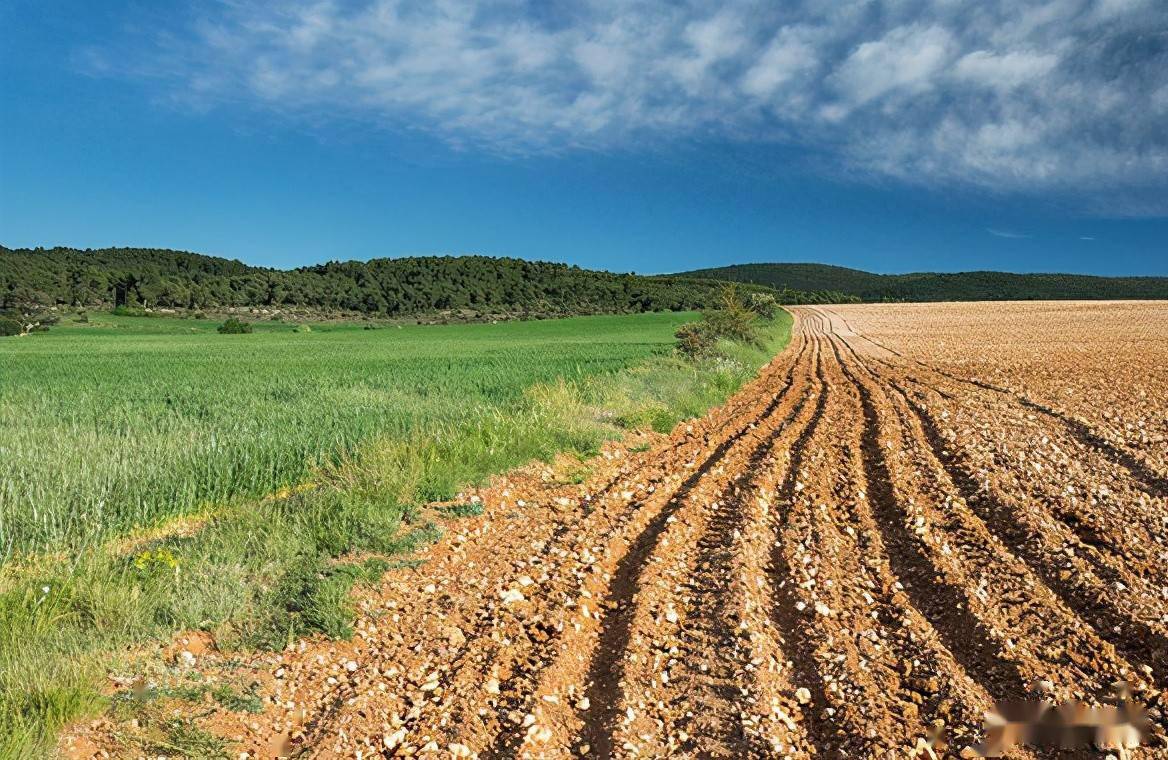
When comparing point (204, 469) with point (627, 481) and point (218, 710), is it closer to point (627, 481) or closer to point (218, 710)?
point (218, 710)

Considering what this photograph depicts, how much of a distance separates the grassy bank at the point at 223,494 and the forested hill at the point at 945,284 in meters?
128

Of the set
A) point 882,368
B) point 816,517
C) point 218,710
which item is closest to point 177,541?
point 218,710

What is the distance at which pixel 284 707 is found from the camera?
4297 millimetres

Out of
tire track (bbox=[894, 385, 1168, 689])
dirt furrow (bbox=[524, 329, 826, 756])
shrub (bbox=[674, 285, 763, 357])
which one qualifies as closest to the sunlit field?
dirt furrow (bbox=[524, 329, 826, 756])

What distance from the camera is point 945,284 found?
155125 mm

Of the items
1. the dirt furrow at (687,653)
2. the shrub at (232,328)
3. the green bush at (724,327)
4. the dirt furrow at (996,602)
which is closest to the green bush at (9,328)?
the shrub at (232,328)

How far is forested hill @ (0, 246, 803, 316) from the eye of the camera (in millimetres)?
91000

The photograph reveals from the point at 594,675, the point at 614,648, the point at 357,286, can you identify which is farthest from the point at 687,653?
the point at 357,286

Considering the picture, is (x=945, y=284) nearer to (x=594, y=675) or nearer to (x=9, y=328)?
(x=9, y=328)

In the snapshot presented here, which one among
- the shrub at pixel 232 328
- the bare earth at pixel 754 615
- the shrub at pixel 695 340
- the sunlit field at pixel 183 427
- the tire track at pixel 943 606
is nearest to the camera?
the bare earth at pixel 754 615

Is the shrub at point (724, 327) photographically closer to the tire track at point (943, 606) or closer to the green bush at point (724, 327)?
the green bush at point (724, 327)

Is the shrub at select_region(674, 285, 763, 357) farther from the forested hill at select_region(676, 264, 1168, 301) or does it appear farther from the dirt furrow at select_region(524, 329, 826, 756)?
the forested hill at select_region(676, 264, 1168, 301)

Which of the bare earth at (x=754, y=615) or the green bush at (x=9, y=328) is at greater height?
the green bush at (x=9, y=328)

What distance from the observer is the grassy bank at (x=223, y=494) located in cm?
480
